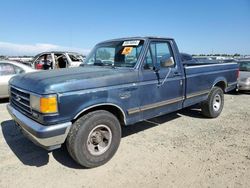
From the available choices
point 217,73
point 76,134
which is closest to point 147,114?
point 76,134

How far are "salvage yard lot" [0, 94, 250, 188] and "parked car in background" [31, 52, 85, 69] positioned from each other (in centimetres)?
576

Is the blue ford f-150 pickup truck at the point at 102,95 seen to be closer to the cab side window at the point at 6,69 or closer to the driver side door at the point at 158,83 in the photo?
the driver side door at the point at 158,83

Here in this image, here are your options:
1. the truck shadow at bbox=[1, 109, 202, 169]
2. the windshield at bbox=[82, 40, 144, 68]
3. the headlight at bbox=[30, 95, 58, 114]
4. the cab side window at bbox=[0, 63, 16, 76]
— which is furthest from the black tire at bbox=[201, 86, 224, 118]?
the cab side window at bbox=[0, 63, 16, 76]

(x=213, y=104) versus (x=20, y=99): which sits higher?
(x=20, y=99)

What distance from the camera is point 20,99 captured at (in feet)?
11.7

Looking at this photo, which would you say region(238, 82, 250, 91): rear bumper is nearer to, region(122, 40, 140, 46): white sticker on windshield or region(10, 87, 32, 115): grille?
region(122, 40, 140, 46): white sticker on windshield

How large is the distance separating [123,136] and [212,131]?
2064 mm

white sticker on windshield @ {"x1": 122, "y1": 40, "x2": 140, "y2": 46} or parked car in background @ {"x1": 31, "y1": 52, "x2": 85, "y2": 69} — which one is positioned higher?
white sticker on windshield @ {"x1": 122, "y1": 40, "x2": 140, "y2": 46}

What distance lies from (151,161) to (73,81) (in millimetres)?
1822

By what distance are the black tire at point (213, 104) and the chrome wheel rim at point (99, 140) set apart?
3.28 metres

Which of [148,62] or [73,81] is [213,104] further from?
[73,81]

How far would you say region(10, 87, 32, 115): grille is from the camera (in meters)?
3.33

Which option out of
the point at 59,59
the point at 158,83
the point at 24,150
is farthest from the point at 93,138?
the point at 59,59

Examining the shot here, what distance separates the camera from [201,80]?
5383mm
